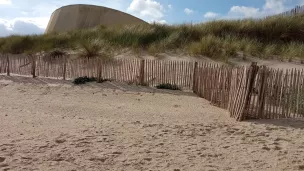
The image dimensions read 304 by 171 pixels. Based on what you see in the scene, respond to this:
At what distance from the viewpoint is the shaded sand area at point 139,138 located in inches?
191

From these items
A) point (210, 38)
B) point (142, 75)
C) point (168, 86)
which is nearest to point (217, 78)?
point (168, 86)

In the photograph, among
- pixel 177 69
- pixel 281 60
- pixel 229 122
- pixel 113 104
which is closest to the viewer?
pixel 229 122

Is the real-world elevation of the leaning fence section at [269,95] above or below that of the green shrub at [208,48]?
below

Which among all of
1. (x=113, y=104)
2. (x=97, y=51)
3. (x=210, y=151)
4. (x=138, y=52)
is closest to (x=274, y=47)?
(x=138, y=52)

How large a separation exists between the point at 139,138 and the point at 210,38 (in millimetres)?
13115

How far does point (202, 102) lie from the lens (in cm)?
1016

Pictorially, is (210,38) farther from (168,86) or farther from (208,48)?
(168,86)

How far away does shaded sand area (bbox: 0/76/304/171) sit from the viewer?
486 centimetres

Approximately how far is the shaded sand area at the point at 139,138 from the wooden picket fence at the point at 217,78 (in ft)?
1.17

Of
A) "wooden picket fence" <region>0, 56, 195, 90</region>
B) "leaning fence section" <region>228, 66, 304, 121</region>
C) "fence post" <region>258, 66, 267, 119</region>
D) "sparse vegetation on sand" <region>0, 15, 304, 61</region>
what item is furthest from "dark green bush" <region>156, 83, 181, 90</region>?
"sparse vegetation on sand" <region>0, 15, 304, 61</region>

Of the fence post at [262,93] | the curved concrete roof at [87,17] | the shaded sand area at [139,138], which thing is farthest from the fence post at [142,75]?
the curved concrete roof at [87,17]

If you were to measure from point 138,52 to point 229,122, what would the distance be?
11.8m

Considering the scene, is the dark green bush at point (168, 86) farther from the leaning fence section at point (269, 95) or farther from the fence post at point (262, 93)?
the fence post at point (262, 93)

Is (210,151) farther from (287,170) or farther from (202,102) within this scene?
(202,102)
